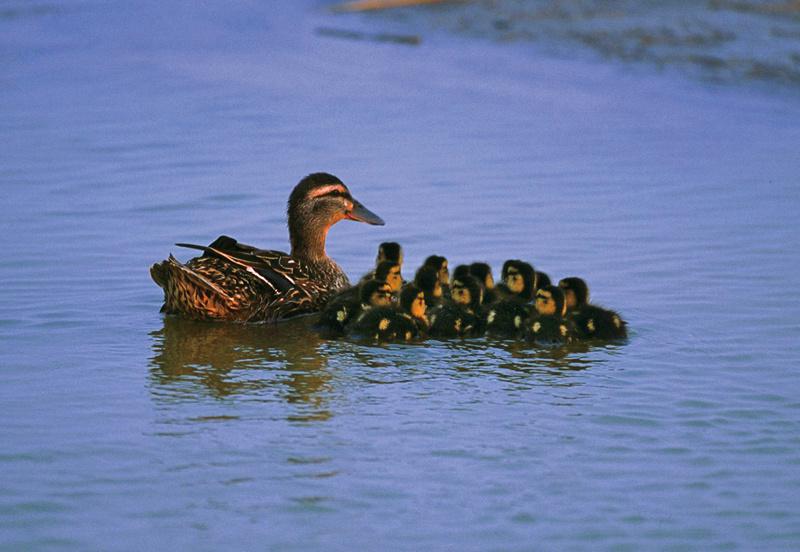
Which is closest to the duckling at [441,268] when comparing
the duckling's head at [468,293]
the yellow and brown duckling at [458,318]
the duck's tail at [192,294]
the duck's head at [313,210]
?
the duckling's head at [468,293]

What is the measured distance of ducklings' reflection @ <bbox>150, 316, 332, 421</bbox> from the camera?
587 cm

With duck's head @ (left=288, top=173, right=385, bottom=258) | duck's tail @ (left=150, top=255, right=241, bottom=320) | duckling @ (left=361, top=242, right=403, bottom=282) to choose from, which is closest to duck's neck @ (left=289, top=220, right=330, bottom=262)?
duck's head @ (left=288, top=173, right=385, bottom=258)

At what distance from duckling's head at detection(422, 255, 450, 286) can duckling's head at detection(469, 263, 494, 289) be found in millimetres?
124

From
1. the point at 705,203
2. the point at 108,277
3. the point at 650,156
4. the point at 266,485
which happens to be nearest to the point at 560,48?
the point at 650,156

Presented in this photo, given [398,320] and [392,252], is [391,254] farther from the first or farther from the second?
[398,320]

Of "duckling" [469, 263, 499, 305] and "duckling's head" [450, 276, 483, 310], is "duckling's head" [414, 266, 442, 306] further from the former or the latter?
"duckling" [469, 263, 499, 305]

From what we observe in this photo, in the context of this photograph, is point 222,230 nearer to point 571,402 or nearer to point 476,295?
point 476,295

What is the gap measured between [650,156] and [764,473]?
5.90 meters

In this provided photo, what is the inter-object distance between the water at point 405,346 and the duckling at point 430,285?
37 cm

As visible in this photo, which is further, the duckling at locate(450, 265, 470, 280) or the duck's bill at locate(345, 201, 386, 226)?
the duck's bill at locate(345, 201, 386, 226)

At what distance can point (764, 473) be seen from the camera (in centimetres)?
500

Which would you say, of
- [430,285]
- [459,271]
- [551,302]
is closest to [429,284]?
[430,285]

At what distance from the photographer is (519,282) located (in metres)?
7.15

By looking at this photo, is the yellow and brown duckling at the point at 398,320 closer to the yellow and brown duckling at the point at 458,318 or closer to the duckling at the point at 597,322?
the yellow and brown duckling at the point at 458,318
